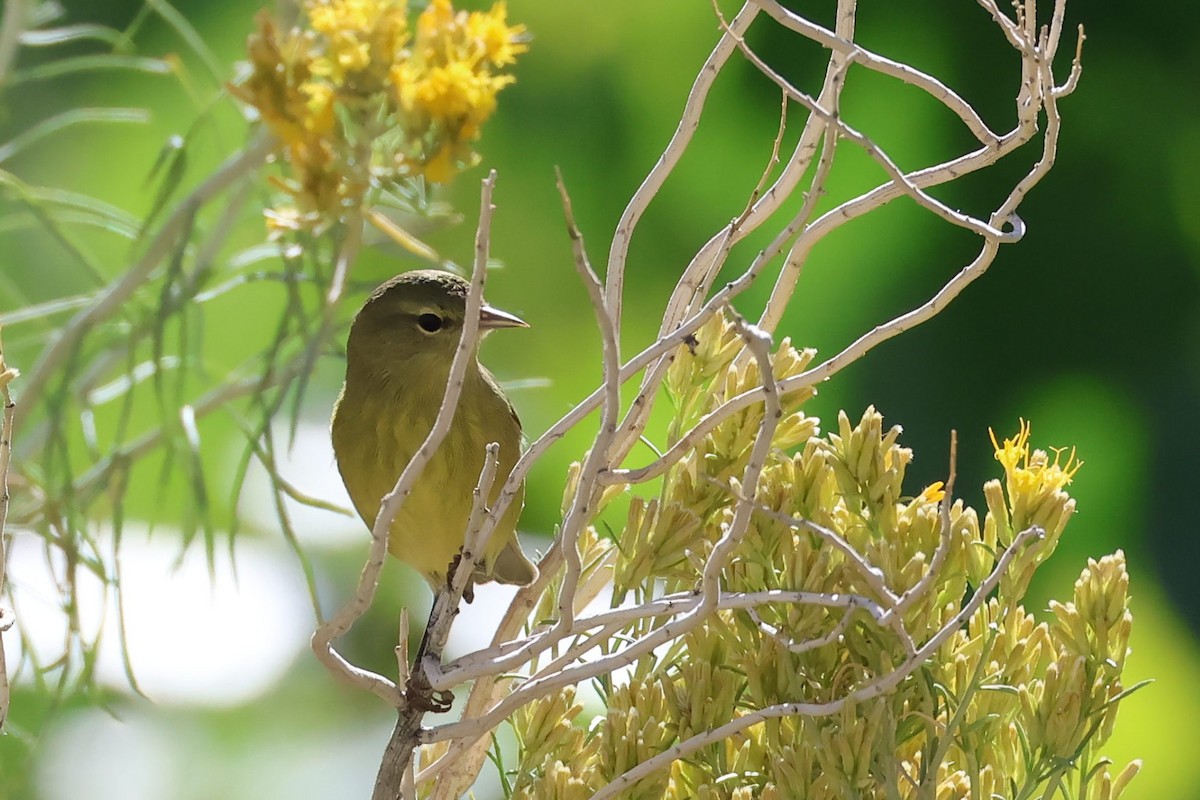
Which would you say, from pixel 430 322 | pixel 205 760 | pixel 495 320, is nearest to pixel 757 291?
pixel 430 322

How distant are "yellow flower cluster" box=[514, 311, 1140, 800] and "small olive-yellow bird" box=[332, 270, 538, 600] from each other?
1.17 ft

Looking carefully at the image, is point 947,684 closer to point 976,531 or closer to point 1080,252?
point 976,531

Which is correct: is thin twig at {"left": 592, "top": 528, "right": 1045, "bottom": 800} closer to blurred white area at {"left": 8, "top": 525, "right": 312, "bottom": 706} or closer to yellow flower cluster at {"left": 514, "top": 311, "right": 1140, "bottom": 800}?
yellow flower cluster at {"left": 514, "top": 311, "right": 1140, "bottom": 800}

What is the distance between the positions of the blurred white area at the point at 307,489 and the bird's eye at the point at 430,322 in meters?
0.40

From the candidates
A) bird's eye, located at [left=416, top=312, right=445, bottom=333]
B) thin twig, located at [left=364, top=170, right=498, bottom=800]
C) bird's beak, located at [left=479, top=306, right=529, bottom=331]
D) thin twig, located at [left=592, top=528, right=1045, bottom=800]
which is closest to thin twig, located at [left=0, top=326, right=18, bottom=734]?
thin twig, located at [left=364, top=170, right=498, bottom=800]

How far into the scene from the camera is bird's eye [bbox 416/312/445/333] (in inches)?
41.9

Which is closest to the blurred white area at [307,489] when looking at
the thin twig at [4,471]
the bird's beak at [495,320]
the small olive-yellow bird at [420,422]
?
the small olive-yellow bird at [420,422]

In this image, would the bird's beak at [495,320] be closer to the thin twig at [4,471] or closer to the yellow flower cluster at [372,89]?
the yellow flower cluster at [372,89]

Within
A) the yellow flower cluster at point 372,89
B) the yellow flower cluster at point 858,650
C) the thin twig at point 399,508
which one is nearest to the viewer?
the thin twig at point 399,508

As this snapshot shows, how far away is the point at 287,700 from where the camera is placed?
1.52 m

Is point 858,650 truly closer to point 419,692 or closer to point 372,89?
point 419,692

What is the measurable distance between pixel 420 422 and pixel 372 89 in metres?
0.37

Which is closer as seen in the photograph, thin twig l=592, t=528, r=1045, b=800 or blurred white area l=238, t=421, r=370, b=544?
thin twig l=592, t=528, r=1045, b=800

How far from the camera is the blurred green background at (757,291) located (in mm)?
1477
